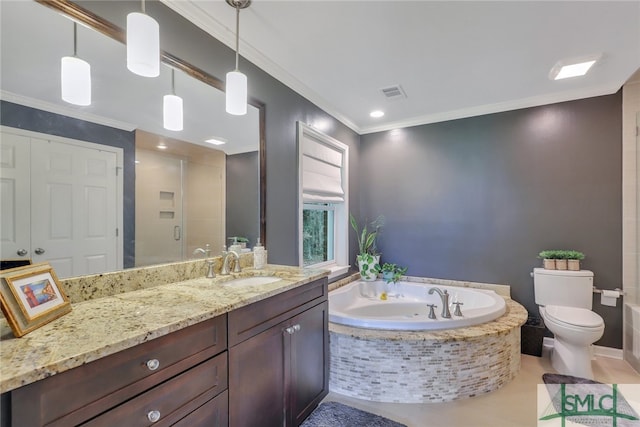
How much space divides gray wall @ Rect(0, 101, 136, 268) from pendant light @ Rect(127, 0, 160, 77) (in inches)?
12.7

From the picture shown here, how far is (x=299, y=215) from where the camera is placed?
2.54 metres

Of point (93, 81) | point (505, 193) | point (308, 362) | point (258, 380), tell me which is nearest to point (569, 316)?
point (505, 193)

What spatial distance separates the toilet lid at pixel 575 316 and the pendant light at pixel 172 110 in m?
3.13

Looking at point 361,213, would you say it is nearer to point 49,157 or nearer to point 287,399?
point 287,399

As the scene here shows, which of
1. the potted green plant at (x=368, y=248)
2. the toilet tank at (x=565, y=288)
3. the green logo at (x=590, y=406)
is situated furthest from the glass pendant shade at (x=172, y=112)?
the toilet tank at (x=565, y=288)

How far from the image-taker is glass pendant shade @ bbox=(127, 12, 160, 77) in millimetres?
1193

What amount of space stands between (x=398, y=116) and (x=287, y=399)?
299 cm

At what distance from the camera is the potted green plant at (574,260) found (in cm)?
269

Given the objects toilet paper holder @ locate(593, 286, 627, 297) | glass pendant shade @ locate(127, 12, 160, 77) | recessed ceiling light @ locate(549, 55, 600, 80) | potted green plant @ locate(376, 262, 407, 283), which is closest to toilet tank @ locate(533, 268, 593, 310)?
toilet paper holder @ locate(593, 286, 627, 297)

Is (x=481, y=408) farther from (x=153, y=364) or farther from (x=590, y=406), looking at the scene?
(x=153, y=364)

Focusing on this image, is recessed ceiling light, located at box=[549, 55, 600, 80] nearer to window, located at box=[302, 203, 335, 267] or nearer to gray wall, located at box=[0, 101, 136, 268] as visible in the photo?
window, located at box=[302, 203, 335, 267]

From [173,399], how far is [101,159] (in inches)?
40.7

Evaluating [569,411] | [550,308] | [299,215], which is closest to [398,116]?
[299,215]

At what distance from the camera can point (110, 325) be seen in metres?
0.93
